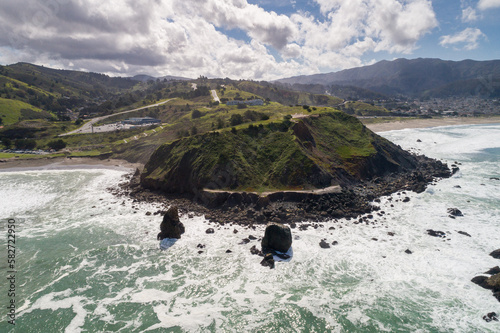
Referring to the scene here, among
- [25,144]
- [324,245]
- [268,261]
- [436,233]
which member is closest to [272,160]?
[324,245]

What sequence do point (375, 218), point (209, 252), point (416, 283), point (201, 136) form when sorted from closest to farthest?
point (416, 283) → point (209, 252) → point (375, 218) → point (201, 136)

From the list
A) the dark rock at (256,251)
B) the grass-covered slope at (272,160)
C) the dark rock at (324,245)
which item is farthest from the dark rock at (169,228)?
the dark rock at (324,245)

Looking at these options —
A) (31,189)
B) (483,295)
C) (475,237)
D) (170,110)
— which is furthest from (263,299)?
(170,110)

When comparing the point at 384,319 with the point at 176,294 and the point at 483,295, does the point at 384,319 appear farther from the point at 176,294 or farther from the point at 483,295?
the point at 176,294

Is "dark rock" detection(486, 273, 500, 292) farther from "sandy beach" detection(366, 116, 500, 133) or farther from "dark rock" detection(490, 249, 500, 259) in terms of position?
"sandy beach" detection(366, 116, 500, 133)

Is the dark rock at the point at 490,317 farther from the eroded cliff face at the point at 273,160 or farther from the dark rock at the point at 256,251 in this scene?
the eroded cliff face at the point at 273,160

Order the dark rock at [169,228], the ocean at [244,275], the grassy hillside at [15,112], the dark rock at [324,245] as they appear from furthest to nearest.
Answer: the grassy hillside at [15,112], the dark rock at [169,228], the dark rock at [324,245], the ocean at [244,275]
